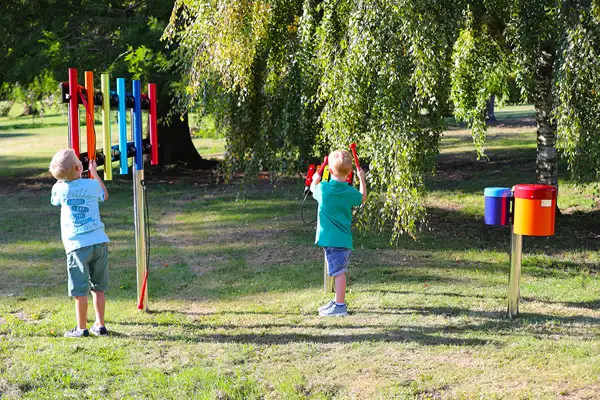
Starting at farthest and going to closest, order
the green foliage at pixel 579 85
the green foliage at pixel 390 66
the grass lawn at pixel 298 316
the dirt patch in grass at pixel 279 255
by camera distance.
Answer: the dirt patch in grass at pixel 279 255 < the green foliage at pixel 390 66 < the green foliage at pixel 579 85 < the grass lawn at pixel 298 316

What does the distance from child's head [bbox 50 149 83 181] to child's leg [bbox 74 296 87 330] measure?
0.93 meters

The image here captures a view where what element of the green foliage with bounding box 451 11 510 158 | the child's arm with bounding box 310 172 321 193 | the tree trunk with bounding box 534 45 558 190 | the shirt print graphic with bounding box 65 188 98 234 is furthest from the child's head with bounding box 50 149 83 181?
the tree trunk with bounding box 534 45 558 190

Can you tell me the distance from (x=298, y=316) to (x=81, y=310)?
1.82 m

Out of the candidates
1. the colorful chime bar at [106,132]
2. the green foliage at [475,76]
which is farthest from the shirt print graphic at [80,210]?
the green foliage at [475,76]

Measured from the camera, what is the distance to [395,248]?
31.4 feet

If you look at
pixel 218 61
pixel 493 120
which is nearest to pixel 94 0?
pixel 218 61

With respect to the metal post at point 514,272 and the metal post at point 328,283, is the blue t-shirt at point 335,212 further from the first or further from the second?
the metal post at point 514,272

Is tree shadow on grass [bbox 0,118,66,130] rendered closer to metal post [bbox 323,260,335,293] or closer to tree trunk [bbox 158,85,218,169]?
tree trunk [bbox 158,85,218,169]

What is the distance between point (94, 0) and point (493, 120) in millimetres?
20480

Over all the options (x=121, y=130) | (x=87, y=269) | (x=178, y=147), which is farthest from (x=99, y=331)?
(x=178, y=147)

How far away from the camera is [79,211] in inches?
226

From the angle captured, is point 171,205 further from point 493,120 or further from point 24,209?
point 493,120

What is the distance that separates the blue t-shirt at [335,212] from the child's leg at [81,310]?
6.48ft

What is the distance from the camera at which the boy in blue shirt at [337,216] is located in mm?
6414
